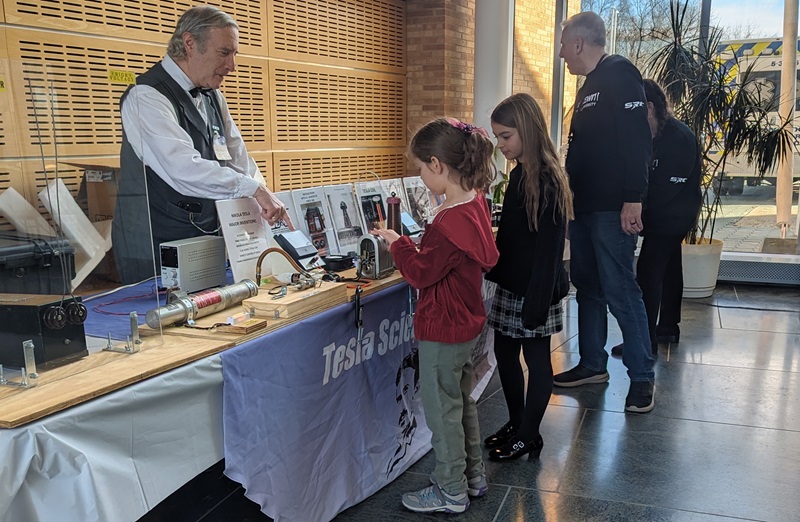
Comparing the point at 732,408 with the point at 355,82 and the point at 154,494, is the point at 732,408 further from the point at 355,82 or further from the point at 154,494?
the point at 355,82

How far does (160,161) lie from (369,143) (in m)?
3.90

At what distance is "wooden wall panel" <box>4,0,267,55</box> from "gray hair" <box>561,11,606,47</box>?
2.37 m

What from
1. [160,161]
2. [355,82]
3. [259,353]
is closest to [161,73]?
[160,161]

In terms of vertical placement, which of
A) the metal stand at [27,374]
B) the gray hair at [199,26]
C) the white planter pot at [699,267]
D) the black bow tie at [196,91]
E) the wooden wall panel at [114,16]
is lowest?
the white planter pot at [699,267]

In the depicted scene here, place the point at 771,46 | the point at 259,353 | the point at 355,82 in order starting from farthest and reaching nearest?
the point at 771,46 < the point at 355,82 < the point at 259,353

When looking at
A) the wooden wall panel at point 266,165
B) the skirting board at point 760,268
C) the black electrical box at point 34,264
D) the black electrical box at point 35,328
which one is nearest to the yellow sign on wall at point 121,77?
the black electrical box at point 34,264

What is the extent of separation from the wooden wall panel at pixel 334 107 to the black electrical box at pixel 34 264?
3484 mm

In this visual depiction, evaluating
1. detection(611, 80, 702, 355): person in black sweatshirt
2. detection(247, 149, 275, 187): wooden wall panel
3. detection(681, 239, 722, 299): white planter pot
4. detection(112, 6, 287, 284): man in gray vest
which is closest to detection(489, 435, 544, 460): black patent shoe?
detection(112, 6, 287, 284): man in gray vest

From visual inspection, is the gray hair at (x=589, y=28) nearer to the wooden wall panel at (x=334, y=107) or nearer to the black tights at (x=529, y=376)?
the black tights at (x=529, y=376)

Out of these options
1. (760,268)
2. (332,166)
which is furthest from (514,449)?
(760,268)

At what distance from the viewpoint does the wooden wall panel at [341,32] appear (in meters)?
5.08

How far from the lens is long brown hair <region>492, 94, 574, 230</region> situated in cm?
243

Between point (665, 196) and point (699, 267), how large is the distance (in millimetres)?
2012

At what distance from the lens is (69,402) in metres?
1.39
